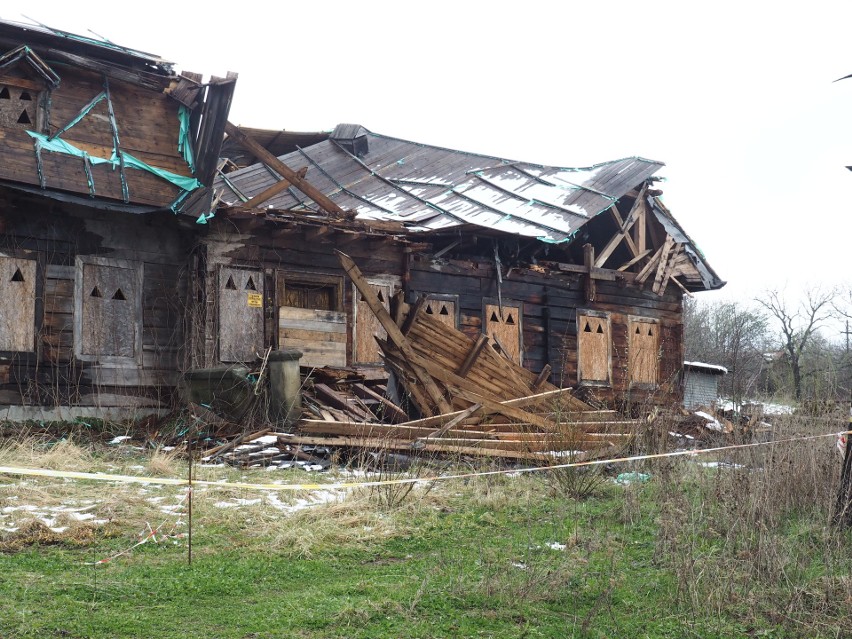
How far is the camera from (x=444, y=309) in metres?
18.1

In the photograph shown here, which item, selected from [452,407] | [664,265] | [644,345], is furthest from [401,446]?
[664,265]

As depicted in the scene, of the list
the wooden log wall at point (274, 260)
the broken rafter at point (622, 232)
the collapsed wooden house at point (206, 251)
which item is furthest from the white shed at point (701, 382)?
the wooden log wall at point (274, 260)

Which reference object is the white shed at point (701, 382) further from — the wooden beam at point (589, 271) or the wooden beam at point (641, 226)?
the wooden beam at point (589, 271)

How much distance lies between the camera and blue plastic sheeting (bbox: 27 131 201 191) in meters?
13.6

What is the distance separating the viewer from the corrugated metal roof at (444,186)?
1850 centimetres

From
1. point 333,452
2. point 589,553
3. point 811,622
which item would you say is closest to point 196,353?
point 333,452

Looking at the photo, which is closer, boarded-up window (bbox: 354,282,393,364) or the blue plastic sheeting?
the blue plastic sheeting

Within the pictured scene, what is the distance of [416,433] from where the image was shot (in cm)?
1073

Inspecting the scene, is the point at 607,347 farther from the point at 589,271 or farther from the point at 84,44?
the point at 84,44

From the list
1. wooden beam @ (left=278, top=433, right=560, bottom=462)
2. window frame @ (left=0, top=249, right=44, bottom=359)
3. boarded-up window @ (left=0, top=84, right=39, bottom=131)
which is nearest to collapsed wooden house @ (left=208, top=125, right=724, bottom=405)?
window frame @ (left=0, top=249, right=44, bottom=359)

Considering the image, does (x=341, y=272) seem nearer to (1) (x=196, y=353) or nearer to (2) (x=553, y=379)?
(1) (x=196, y=353)

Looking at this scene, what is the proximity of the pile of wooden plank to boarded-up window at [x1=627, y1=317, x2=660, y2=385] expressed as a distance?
8604 millimetres

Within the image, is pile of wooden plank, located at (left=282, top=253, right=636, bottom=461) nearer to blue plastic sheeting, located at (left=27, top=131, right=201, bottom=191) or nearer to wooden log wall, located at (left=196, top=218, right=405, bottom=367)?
wooden log wall, located at (left=196, top=218, right=405, bottom=367)

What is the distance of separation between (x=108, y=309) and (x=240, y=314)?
7.10 ft
